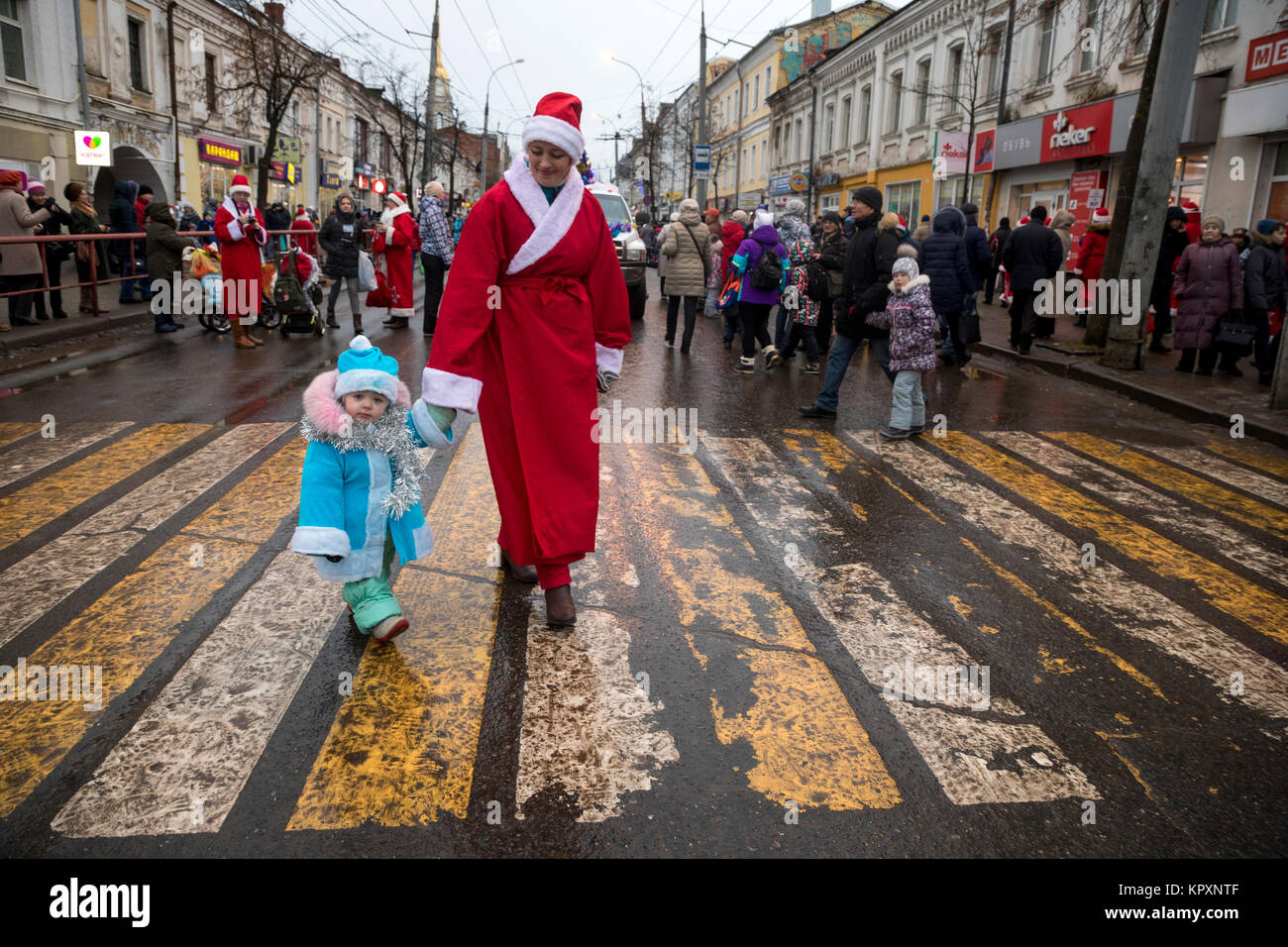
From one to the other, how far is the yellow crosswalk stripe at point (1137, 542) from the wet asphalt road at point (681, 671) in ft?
0.10

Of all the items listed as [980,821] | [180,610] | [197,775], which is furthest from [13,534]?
[980,821]

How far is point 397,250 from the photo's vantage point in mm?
13703

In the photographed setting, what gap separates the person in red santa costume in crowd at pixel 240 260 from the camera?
11.3 metres

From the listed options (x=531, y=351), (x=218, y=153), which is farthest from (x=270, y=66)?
(x=531, y=351)

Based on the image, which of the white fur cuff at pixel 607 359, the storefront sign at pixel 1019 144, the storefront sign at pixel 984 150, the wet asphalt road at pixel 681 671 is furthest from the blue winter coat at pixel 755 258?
the storefront sign at pixel 984 150

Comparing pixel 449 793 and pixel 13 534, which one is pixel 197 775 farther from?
pixel 13 534

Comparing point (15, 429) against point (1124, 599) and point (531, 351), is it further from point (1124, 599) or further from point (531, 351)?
point (1124, 599)

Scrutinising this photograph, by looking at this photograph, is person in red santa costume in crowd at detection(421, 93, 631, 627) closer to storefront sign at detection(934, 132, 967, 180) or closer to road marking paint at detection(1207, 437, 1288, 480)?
road marking paint at detection(1207, 437, 1288, 480)

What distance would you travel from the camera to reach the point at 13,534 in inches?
185

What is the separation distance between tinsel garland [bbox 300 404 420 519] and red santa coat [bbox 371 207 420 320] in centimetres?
1072

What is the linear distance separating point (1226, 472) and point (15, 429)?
30.4 ft

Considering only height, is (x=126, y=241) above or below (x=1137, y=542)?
above

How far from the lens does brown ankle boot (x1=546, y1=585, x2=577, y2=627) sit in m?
3.76

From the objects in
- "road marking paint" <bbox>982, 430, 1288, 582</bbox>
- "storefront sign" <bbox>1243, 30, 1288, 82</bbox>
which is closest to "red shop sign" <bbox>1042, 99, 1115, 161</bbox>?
"storefront sign" <bbox>1243, 30, 1288, 82</bbox>
